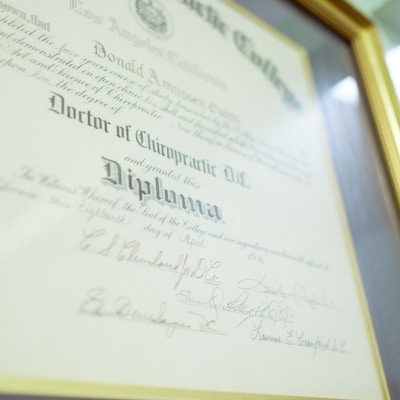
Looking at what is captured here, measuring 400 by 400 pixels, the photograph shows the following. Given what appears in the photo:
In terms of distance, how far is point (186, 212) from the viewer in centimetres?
57

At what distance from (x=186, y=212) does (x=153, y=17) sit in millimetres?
282

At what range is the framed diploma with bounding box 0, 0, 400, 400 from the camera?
1.46 feet

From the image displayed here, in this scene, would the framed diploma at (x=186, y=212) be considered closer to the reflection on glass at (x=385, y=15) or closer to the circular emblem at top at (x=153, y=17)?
the circular emblem at top at (x=153, y=17)

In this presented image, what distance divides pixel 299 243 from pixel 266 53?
0.33 meters

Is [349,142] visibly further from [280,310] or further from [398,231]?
[280,310]

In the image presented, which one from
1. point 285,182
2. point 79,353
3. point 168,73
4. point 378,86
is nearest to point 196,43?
point 168,73

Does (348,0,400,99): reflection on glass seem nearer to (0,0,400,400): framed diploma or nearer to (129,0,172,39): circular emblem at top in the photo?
(0,0,400,400): framed diploma

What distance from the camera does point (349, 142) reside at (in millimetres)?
844

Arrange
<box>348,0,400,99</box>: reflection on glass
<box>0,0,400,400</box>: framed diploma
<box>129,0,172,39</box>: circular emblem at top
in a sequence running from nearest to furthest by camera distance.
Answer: <box>0,0,400,400</box>: framed diploma
<box>129,0,172,39</box>: circular emblem at top
<box>348,0,400,99</box>: reflection on glass
